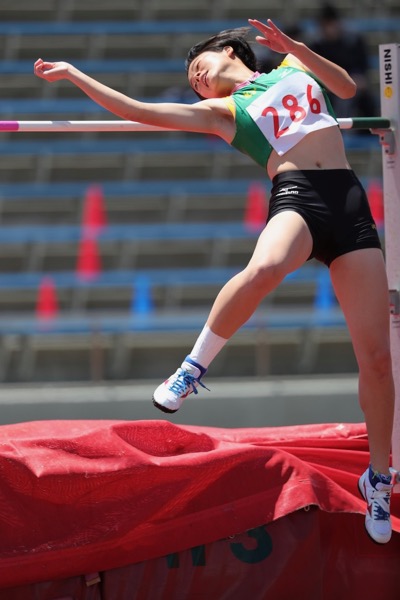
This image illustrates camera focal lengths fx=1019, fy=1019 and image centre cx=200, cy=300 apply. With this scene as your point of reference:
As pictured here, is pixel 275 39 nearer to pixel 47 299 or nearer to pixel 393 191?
pixel 393 191

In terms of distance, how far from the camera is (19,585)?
2.62 m

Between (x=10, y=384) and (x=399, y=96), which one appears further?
(x=10, y=384)

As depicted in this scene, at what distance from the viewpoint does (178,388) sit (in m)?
2.68

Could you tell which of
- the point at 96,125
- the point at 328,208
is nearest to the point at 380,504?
the point at 328,208

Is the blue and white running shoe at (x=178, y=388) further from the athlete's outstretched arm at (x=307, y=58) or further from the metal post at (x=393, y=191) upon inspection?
the athlete's outstretched arm at (x=307, y=58)

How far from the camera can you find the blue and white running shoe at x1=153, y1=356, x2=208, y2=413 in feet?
8.72

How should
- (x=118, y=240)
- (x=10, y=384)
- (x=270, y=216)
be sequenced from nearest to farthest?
(x=270, y=216) → (x=10, y=384) → (x=118, y=240)

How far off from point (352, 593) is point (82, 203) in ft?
17.7

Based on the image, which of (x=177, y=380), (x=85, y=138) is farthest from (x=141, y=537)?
(x=85, y=138)

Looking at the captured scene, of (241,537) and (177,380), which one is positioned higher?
(177,380)

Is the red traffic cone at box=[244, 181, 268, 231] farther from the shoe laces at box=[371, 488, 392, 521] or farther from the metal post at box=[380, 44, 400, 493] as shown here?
the shoe laces at box=[371, 488, 392, 521]

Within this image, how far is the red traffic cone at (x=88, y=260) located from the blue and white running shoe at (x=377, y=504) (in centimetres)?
447

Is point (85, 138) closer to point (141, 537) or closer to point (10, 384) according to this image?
point (10, 384)

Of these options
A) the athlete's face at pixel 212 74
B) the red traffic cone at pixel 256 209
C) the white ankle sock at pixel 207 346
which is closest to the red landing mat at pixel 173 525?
the white ankle sock at pixel 207 346
